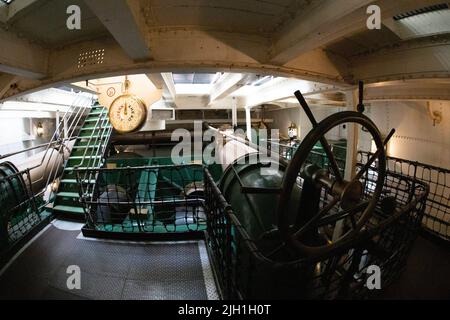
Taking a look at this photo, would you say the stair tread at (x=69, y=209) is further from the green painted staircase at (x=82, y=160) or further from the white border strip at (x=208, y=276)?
the white border strip at (x=208, y=276)

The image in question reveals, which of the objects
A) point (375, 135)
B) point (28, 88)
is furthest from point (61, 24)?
point (375, 135)

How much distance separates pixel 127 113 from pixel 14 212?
116 inches

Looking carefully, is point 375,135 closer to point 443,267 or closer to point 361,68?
point 361,68

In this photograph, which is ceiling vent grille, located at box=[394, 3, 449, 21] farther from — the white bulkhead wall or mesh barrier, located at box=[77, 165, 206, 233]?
the white bulkhead wall

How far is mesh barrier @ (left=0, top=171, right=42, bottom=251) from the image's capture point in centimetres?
356

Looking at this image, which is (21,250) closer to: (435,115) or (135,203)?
(135,203)

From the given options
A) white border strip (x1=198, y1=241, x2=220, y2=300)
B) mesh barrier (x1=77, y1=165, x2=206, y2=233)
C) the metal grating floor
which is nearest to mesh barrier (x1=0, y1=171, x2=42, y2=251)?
the metal grating floor

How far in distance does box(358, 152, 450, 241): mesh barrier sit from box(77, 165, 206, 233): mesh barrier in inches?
130

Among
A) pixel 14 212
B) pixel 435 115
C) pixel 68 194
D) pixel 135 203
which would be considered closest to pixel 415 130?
pixel 435 115

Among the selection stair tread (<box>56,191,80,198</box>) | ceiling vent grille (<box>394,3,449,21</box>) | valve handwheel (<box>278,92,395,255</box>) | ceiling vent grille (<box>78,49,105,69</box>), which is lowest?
stair tread (<box>56,191,80,198</box>)

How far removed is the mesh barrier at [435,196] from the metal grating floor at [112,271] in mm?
3288

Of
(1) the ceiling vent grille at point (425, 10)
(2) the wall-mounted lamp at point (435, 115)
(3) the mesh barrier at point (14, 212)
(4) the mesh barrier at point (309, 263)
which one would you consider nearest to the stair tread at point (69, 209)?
(3) the mesh barrier at point (14, 212)

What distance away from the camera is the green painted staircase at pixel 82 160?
4.91 m
